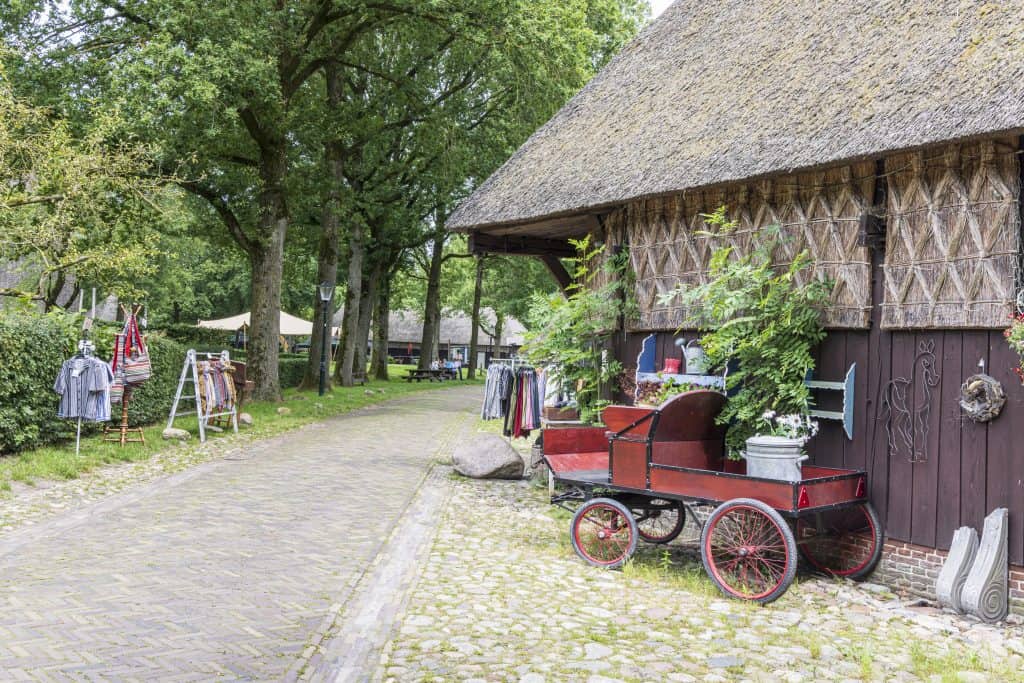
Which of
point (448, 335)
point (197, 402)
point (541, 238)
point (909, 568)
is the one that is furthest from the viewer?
point (448, 335)

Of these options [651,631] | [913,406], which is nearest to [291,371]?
[913,406]

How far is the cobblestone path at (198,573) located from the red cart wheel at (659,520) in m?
2.61

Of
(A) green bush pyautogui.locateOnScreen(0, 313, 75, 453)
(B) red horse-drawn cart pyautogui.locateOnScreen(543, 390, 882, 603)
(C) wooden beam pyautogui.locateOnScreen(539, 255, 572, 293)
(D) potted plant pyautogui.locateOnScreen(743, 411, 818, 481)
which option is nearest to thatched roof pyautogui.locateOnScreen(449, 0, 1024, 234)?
(C) wooden beam pyautogui.locateOnScreen(539, 255, 572, 293)

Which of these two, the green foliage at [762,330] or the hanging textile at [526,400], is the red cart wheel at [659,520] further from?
the hanging textile at [526,400]

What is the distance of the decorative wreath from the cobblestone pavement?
5.16 ft

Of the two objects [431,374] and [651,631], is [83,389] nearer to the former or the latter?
[651,631]

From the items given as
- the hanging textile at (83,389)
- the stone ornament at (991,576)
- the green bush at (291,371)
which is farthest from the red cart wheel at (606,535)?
the green bush at (291,371)

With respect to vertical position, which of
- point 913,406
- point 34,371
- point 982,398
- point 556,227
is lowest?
point 34,371

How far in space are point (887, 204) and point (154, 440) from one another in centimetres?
1217

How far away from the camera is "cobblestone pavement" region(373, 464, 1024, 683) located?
16.5 ft

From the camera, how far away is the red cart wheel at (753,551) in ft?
21.2

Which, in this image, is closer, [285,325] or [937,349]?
[937,349]

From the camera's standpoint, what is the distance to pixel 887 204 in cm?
740

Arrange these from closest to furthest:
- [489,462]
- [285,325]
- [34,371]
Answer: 1. [34,371]
2. [489,462]
3. [285,325]
